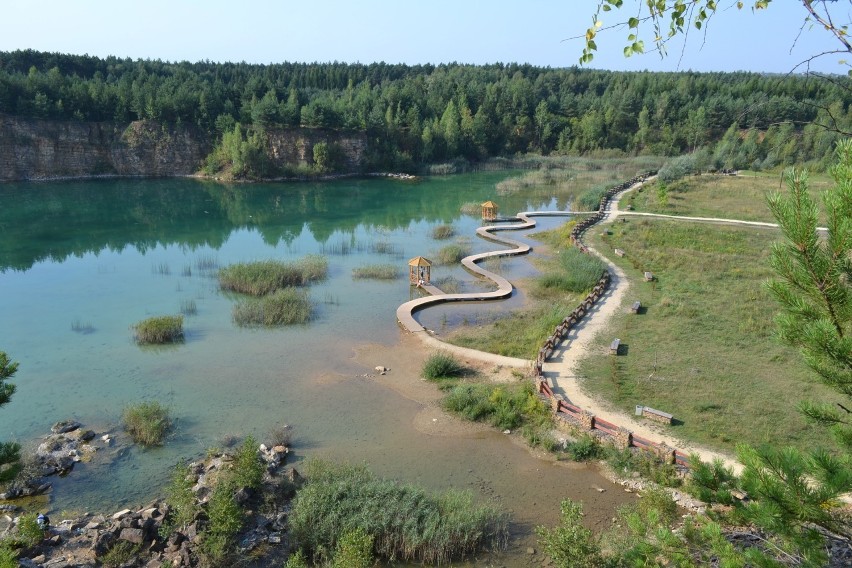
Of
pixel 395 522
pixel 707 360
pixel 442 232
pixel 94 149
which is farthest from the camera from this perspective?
pixel 94 149

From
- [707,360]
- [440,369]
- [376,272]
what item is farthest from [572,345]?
[376,272]

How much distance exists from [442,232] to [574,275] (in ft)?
50.5

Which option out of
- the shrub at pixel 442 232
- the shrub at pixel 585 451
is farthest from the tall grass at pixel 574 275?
the shrub at pixel 585 451

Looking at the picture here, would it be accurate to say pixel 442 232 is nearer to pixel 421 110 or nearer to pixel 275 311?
pixel 275 311

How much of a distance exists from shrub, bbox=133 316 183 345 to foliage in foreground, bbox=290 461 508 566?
1294cm

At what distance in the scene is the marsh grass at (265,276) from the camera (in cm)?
2981

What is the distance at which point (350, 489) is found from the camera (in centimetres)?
1358

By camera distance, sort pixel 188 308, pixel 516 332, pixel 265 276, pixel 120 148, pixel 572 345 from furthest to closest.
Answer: pixel 120 148 < pixel 265 276 < pixel 188 308 < pixel 516 332 < pixel 572 345

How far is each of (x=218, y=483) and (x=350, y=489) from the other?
3036 millimetres

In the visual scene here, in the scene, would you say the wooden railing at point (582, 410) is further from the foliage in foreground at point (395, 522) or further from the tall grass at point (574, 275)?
the foliage in foreground at point (395, 522)

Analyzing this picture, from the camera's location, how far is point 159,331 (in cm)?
2377

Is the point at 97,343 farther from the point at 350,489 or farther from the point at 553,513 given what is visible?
the point at 553,513

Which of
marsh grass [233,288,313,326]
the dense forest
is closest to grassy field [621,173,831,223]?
the dense forest

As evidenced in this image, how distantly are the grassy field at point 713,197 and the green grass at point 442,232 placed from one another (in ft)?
58.4
